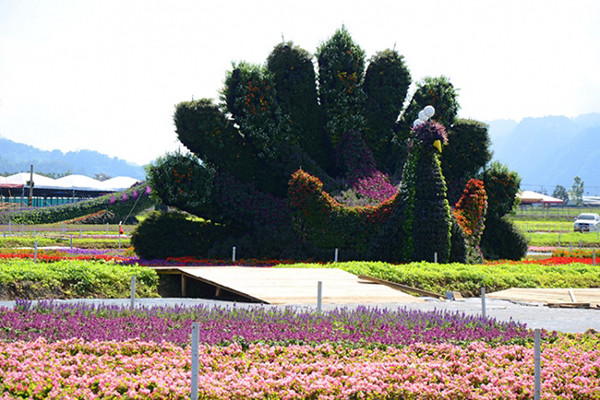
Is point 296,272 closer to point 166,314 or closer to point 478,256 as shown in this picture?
point 166,314

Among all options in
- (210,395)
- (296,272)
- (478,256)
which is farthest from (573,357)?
(478,256)

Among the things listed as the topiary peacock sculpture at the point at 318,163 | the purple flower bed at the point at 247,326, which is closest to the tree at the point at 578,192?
the topiary peacock sculpture at the point at 318,163

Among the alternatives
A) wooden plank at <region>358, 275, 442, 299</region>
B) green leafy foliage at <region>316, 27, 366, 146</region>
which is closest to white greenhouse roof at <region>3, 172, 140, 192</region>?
green leafy foliage at <region>316, 27, 366, 146</region>

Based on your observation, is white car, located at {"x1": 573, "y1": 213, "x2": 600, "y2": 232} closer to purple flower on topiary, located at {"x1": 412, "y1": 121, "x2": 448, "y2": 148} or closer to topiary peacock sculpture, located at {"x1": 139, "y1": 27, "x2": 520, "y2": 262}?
topiary peacock sculpture, located at {"x1": 139, "y1": 27, "x2": 520, "y2": 262}

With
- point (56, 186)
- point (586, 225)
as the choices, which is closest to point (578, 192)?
point (586, 225)

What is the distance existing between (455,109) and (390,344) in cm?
1729

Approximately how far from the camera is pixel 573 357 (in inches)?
283

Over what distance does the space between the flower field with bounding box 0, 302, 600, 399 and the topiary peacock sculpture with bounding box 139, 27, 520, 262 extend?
958cm

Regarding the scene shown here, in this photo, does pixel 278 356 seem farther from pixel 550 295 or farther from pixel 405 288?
pixel 550 295

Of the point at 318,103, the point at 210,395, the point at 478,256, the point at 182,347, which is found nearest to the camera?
the point at 210,395

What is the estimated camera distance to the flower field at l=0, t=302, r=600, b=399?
5.71 meters

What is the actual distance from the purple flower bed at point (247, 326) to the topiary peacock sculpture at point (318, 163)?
9176mm

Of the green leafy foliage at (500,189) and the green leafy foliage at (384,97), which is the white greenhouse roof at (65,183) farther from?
the green leafy foliage at (500,189)

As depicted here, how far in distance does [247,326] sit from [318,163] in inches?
618
